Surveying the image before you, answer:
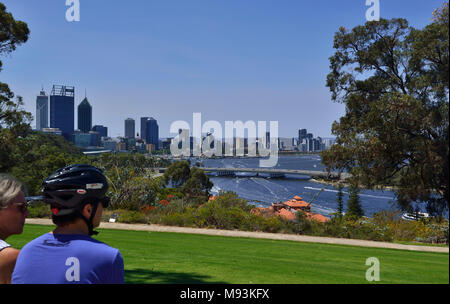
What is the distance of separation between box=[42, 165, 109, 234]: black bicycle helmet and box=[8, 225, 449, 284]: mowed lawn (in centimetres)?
403

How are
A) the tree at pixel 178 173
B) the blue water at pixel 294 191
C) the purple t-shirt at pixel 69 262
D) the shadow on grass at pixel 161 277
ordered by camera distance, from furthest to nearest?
the blue water at pixel 294 191 < the tree at pixel 178 173 < the shadow on grass at pixel 161 277 < the purple t-shirt at pixel 69 262

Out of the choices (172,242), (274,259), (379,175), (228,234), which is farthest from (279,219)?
(274,259)

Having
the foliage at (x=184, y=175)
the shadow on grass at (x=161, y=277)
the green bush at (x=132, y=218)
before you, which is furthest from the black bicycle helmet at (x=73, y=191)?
the foliage at (x=184, y=175)

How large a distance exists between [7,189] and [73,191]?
0.66 m

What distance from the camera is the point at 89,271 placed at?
169 cm

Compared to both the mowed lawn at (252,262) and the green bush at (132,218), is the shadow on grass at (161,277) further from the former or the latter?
the green bush at (132,218)

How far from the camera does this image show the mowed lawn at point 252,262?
19.7ft

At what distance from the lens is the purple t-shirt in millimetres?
1689

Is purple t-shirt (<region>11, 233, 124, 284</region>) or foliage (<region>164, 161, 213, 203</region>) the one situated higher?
purple t-shirt (<region>11, 233, 124, 284</region>)

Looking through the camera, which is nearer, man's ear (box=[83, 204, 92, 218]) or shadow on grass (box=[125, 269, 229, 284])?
man's ear (box=[83, 204, 92, 218])

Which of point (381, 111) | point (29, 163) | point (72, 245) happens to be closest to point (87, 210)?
point (72, 245)

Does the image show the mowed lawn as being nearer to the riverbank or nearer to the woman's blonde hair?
the riverbank

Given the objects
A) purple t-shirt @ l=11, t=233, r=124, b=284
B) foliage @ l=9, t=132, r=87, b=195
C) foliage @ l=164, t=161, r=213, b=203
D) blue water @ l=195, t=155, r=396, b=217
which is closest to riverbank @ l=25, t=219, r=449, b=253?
foliage @ l=9, t=132, r=87, b=195
